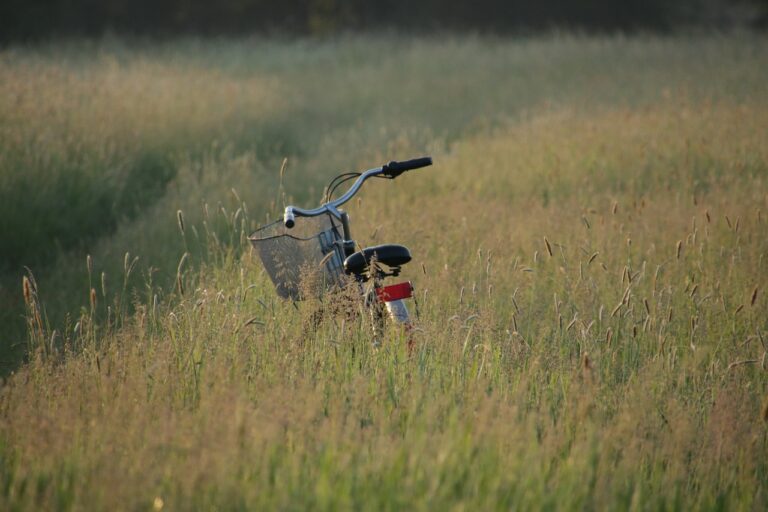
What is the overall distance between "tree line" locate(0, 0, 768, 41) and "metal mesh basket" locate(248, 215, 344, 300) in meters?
26.8

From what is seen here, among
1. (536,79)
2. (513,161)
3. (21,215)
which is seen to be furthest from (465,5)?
(21,215)

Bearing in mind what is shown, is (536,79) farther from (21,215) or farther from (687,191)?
(21,215)

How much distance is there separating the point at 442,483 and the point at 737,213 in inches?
178

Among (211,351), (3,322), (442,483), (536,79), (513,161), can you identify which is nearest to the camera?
(442,483)

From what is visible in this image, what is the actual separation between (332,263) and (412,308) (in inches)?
46.5

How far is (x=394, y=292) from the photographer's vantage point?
3492 millimetres

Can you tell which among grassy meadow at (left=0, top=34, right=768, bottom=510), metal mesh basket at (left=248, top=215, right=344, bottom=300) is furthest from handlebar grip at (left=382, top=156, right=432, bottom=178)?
grassy meadow at (left=0, top=34, right=768, bottom=510)

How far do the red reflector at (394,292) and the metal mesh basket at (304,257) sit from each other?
230mm

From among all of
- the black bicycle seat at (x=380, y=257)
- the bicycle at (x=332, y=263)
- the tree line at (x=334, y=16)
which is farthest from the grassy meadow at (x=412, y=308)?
the tree line at (x=334, y=16)

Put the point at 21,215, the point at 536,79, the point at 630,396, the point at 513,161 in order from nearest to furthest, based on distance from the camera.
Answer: the point at 630,396 < the point at 21,215 < the point at 513,161 < the point at 536,79

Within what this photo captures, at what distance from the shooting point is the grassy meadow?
2732 millimetres

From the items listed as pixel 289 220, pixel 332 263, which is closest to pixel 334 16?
pixel 332 263

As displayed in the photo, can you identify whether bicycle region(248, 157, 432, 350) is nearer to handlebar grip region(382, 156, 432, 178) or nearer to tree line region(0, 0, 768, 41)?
handlebar grip region(382, 156, 432, 178)

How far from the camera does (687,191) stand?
740 cm
